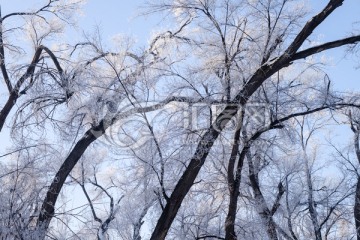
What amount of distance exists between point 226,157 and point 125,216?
11.8 m

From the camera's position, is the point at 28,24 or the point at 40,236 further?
the point at 28,24

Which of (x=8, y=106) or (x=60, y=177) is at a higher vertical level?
(x=8, y=106)

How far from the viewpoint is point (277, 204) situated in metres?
13.3

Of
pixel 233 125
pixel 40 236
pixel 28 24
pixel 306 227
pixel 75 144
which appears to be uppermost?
A: pixel 306 227

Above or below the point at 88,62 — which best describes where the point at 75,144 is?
below

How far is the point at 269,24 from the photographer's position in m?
10.2

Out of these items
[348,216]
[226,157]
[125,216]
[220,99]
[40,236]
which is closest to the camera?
[40,236]

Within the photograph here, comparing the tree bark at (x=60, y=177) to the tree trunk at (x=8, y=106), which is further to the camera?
the tree trunk at (x=8, y=106)

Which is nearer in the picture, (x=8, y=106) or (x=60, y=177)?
(x=8, y=106)

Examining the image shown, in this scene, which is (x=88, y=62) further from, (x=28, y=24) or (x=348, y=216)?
(x=348, y=216)

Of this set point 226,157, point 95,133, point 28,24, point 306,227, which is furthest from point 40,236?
point 306,227

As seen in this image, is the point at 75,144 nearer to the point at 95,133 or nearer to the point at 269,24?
the point at 95,133

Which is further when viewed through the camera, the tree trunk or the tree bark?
the tree trunk

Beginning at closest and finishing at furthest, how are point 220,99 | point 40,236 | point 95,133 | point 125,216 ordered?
point 40,236
point 220,99
point 95,133
point 125,216
